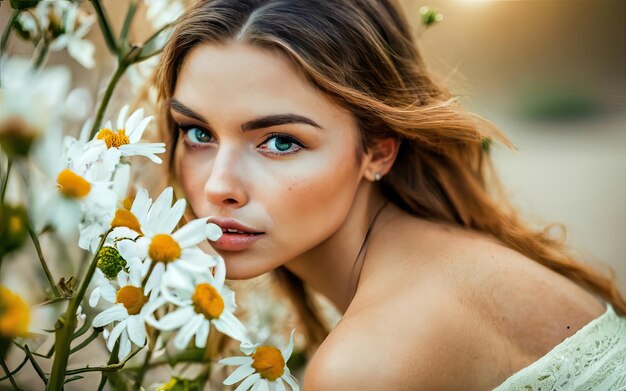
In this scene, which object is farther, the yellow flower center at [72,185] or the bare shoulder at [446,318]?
the bare shoulder at [446,318]

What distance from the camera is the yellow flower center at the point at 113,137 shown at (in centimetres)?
71

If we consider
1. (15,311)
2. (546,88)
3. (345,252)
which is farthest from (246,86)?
(546,88)

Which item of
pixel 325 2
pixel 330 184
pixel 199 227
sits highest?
pixel 325 2

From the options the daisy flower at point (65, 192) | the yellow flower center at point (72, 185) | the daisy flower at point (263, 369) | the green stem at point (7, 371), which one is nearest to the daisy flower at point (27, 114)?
the daisy flower at point (65, 192)

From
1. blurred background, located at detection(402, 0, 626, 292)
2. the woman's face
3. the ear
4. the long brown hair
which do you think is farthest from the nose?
blurred background, located at detection(402, 0, 626, 292)

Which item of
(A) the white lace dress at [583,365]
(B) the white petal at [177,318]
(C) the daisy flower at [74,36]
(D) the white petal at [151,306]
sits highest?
(C) the daisy flower at [74,36]

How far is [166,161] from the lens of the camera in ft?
4.05

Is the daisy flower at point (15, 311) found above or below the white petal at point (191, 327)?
above

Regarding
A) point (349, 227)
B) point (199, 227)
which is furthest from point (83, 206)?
point (349, 227)

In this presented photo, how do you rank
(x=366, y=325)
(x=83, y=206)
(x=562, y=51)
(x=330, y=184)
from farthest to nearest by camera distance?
(x=562, y=51) < (x=330, y=184) < (x=366, y=325) < (x=83, y=206)

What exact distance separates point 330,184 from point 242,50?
0.24 m

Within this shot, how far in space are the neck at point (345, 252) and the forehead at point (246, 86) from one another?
0.25m

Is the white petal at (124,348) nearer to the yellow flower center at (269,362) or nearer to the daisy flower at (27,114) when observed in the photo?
the yellow flower center at (269,362)

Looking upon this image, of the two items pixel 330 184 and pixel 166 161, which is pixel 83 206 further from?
pixel 166 161
